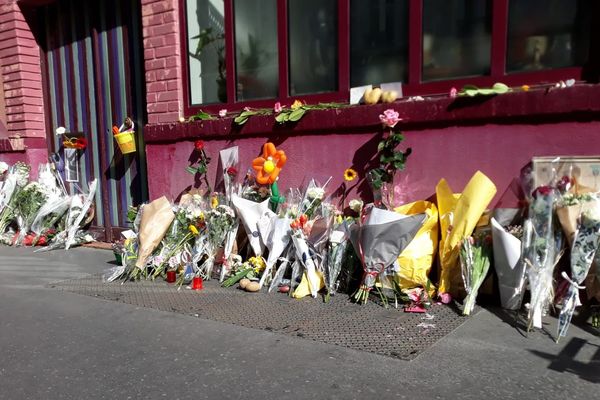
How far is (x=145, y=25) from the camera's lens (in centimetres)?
587

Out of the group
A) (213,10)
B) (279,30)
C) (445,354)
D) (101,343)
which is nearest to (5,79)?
(213,10)

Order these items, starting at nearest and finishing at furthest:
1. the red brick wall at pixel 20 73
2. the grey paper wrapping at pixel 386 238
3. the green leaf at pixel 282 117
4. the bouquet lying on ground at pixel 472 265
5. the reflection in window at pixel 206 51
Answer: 1. the bouquet lying on ground at pixel 472 265
2. the grey paper wrapping at pixel 386 238
3. the green leaf at pixel 282 117
4. the reflection in window at pixel 206 51
5. the red brick wall at pixel 20 73

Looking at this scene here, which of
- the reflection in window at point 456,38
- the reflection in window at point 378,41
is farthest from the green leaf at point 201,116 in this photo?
the reflection in window at point 456,38

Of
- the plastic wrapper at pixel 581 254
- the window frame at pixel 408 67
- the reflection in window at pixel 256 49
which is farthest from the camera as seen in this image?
the reflection in window at pixel 256 49

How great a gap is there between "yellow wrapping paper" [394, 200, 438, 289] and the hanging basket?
12.9 feet

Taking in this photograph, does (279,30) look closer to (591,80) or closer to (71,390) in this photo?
(591,80)

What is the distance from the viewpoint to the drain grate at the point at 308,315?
319cm

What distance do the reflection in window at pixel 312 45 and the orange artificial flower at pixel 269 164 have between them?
0.73 m

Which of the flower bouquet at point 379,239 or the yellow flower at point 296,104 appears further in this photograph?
the yellow flower at point 296,104

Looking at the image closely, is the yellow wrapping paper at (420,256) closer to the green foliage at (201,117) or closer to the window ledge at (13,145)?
the green foliage at (201,117)

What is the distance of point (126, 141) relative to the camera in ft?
20.4

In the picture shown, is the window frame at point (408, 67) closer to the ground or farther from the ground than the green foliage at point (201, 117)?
farther from the ground

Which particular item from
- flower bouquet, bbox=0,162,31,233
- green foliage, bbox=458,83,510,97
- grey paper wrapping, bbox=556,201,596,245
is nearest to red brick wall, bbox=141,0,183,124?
flower bouquet, bbox=0,162,31,233

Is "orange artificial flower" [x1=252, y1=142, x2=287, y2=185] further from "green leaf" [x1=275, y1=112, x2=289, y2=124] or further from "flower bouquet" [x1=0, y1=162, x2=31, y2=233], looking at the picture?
"flower bouquet" [x1=0, y1=162, x2=31, y2=233]
